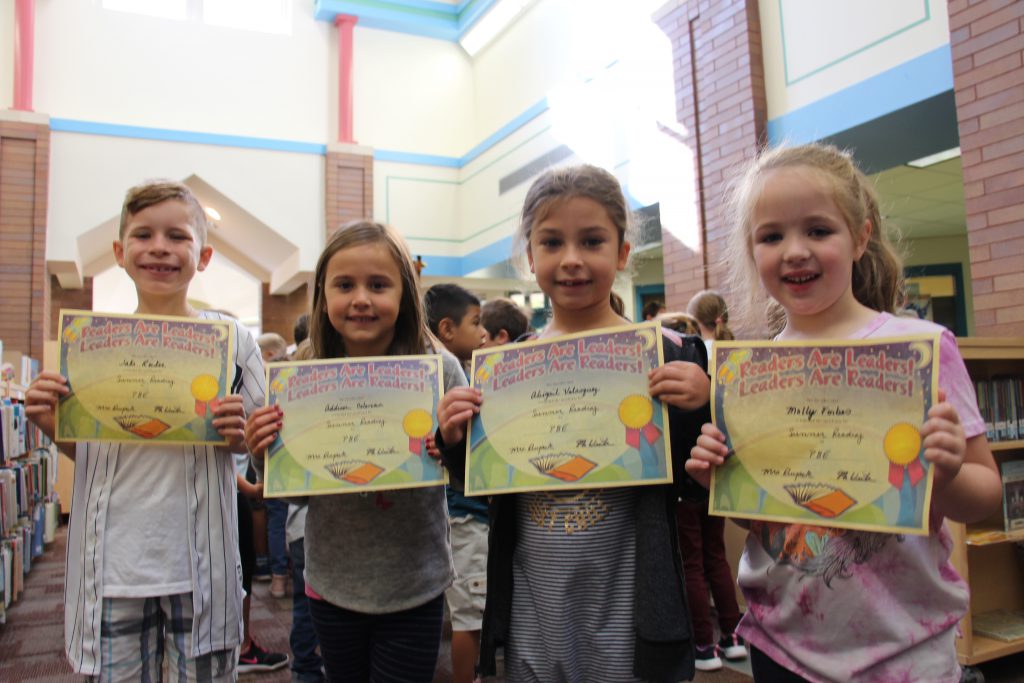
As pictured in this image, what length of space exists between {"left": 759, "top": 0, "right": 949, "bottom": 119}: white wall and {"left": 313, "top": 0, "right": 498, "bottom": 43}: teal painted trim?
5127 mm

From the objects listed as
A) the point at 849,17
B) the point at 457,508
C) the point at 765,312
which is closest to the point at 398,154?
the point at 849,17

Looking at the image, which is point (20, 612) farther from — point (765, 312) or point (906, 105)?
point (906, 105)

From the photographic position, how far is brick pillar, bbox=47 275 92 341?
8.78m

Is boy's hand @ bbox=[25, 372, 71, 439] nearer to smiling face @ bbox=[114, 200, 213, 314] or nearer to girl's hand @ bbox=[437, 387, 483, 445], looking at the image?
smiling face @ bbox=[114, 200, 213, 314]

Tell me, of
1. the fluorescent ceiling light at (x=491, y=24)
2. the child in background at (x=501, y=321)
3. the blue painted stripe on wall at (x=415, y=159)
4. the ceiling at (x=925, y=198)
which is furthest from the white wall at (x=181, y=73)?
the child in background at (x=501, y=321)

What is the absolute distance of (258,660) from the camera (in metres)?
3.17

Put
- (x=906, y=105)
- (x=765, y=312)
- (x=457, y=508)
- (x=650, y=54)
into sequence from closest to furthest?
1. (x=765, y=312)
2. (x=457, y=508)
3. (x=906, y=105)
4. (x=650, y=54)

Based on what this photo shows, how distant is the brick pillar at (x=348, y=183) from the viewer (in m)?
9.17

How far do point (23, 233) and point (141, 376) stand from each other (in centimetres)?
770

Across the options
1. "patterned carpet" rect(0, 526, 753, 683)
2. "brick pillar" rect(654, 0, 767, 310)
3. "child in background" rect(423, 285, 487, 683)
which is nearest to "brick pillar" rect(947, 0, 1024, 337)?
"brick pillar" rect(654, 0, 767, 310)

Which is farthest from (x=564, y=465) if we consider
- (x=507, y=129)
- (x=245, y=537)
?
(x=507, y=129)

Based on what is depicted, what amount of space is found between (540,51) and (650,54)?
2520mm

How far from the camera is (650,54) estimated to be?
6.29 meters

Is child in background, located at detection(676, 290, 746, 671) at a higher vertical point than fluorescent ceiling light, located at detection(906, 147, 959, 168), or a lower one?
lower
